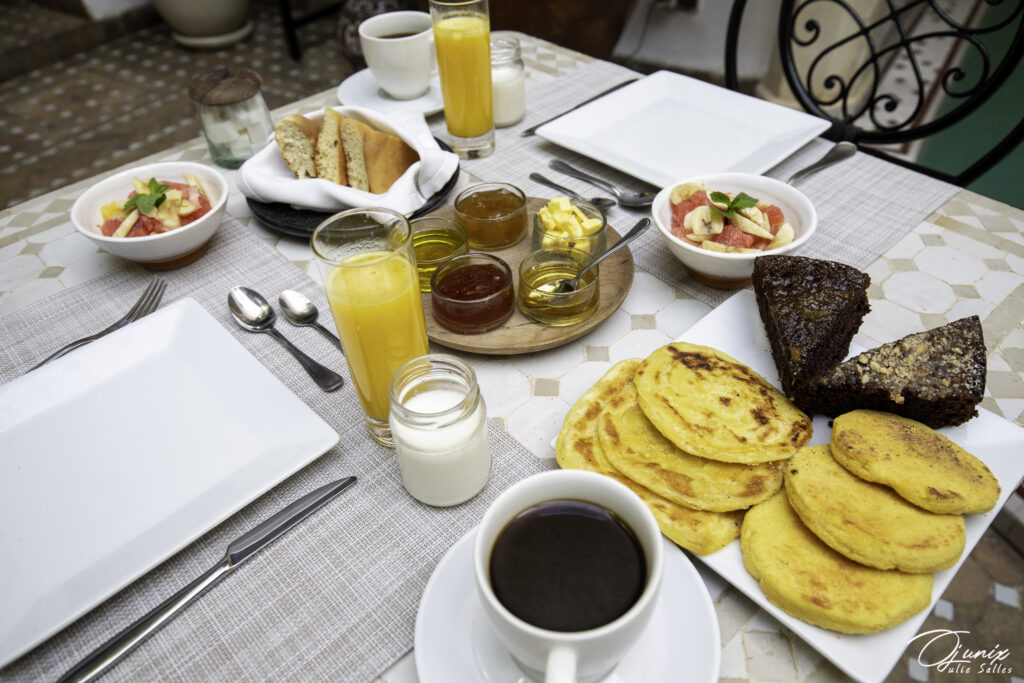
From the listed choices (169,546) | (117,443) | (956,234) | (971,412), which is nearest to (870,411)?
(971,412)

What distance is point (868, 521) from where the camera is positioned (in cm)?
89

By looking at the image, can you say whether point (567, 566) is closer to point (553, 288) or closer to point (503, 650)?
point (503, 650)

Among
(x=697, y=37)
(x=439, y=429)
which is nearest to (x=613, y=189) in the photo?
(x=439, y=429)

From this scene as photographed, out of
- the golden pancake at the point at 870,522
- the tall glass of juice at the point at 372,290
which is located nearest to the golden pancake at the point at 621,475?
the golden pancake at the point at 870,522

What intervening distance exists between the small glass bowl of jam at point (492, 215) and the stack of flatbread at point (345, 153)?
29 centimetres

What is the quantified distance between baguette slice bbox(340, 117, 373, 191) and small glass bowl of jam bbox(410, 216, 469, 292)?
0.30 metres

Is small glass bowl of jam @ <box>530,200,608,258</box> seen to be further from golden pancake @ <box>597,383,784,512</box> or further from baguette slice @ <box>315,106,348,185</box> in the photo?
baguette slice @ <box>315,106,348,185</box>

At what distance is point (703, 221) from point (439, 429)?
0.86 meters

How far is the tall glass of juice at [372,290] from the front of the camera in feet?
3.29

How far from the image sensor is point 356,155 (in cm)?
175

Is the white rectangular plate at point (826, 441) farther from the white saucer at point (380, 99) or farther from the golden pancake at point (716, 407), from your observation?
the white saucer at point (380, 99)

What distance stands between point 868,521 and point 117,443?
4.04 feet

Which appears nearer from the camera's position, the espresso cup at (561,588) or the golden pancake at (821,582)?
the espresso cup at (561,588)

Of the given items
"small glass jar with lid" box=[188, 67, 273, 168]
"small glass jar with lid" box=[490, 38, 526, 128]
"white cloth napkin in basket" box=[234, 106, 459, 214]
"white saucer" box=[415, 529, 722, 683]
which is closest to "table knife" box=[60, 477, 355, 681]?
"white saucer" box=[415, 529, 722, 683]
